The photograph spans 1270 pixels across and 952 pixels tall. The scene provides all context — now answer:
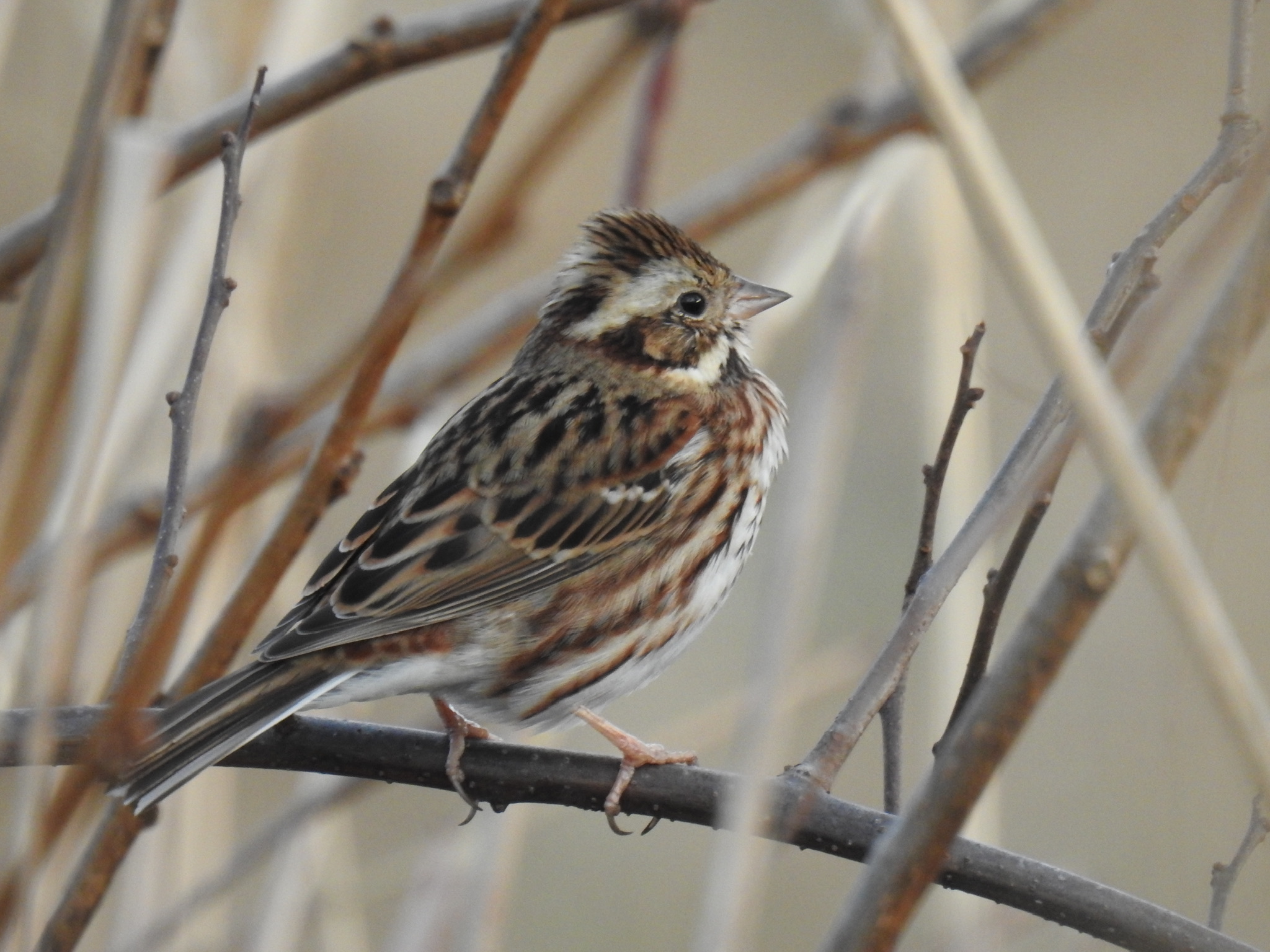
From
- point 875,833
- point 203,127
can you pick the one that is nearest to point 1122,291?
point 875,833

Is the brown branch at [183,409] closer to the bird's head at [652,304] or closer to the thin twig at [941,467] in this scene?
the thin twig at [941,467]

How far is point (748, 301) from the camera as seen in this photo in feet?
12.3

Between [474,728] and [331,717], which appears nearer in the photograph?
[331,717]

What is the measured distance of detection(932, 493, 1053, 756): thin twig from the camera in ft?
6.80

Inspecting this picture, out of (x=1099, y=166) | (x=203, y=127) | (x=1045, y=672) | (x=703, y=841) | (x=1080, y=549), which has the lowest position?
(x=1045, y=672)

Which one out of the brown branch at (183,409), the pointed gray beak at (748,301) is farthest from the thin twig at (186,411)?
the pointed gray beak at (748,301)

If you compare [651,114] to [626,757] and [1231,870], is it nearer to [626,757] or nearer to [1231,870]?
[626,757]

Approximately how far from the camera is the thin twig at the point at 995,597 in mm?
2072

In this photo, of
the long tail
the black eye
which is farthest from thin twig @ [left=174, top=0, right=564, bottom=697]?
the black eye

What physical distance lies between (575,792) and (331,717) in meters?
0.46

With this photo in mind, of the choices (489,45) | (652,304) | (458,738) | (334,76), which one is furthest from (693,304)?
(458,738)

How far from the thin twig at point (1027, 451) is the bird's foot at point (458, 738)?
675mm

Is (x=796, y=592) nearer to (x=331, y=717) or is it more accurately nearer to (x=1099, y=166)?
(x=331, y=717)

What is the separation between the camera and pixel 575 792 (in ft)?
8.15
